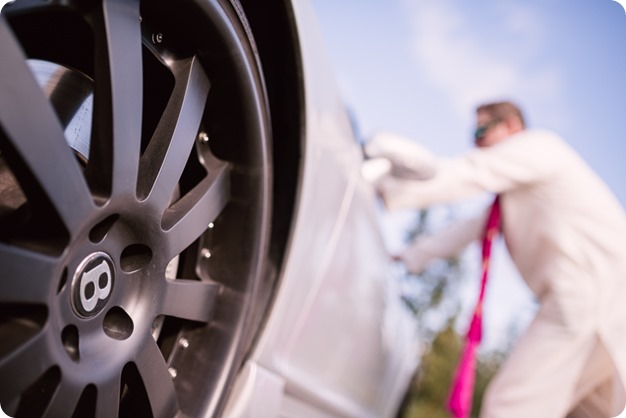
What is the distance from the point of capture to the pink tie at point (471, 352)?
8.57 ft

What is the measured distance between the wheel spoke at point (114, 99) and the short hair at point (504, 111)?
2.37 metres

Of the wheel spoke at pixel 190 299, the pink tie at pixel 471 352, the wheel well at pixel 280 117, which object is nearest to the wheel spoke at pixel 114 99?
the wheel spoke at pixel 190 299

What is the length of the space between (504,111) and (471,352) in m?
1.21

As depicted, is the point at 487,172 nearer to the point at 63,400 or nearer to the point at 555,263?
the point at 555,263

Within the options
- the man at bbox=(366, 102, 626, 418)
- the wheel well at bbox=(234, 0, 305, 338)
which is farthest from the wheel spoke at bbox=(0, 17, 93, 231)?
the man at bbox=(366, 102, 626, 418)

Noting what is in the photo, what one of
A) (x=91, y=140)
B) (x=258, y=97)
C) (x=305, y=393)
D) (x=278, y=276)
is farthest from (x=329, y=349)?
(x=91, y=140)

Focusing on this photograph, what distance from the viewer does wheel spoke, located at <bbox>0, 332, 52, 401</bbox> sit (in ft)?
2.75

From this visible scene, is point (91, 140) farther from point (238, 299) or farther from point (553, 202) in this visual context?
point (553, 202)

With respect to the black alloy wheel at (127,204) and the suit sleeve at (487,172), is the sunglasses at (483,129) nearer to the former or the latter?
the suit sleeve at (487,172)

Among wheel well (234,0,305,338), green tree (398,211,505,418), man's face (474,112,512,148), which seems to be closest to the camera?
wheel well (234,0,305,338)

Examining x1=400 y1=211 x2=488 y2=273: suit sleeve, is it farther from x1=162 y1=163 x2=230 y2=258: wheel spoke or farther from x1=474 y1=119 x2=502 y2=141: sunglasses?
x1=162 y1=163 x2=230 y2=258: wheel spoke

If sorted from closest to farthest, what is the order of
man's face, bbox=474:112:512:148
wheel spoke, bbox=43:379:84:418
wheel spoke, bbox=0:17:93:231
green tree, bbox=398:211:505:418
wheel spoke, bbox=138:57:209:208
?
1. wheel spoke, bbox=0:17:93:231
2. wheel spoke, bbox=43:379:84:418
3. wheel spoke, bbox=138:57:209:208
4. man's face, bbox=474:112:512:148
5. green tree, bbox=398:211:505:418

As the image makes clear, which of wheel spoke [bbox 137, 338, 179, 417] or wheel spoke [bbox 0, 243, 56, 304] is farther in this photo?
wheel spoke [bbox 137, 338, 179, 417]

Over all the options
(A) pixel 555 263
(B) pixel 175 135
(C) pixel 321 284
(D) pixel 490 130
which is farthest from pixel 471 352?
(B) pixel 175 135
